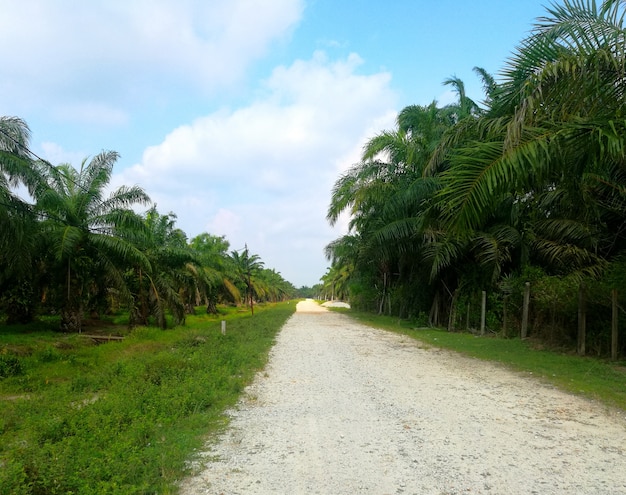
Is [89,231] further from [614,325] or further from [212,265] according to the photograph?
[212,265]

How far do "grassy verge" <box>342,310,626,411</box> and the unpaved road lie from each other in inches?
20.4

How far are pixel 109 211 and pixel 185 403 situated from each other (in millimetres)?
13407

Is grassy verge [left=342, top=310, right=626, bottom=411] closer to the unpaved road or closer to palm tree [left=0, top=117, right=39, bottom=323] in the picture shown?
the unpaved road

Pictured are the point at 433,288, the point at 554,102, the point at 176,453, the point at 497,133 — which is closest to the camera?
the point at 176,453

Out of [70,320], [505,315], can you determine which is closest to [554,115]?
[505,315]

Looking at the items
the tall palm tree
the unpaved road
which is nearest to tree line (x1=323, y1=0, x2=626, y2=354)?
the tall palm tree

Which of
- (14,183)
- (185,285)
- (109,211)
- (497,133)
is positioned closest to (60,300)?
(109,211)

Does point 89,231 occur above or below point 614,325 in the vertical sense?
above

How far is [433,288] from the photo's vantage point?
21.8 m

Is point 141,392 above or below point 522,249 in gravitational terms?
below

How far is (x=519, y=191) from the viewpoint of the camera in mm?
7031

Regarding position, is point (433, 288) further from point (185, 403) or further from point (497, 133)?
point (185, 403)

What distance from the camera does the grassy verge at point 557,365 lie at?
735cm

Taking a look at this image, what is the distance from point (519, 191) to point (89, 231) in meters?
15.8
